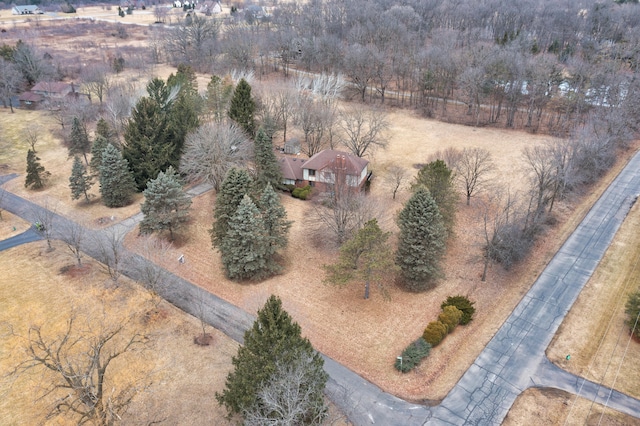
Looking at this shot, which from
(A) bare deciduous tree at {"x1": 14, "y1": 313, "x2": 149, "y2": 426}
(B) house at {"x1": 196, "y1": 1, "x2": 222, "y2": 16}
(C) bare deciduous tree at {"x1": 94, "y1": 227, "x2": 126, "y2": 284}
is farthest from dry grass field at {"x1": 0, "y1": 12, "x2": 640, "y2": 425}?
(B) house at {"x1": 196, "y1": 1, "x2": 222, "y2": 16}

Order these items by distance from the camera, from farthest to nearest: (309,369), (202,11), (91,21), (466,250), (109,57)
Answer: (202,11) < (91,21) < (109,57) < (466,250) < (309,369)

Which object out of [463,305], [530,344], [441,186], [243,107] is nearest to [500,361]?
[530,344]

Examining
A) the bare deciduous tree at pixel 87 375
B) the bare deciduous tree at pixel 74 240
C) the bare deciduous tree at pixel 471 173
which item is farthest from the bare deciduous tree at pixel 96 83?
the bare deciduous tree at pixel 471 173

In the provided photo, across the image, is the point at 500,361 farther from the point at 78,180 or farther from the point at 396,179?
the point at 78,180

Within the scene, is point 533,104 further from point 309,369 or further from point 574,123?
point 309,369

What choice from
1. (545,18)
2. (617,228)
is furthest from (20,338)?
(545,18)

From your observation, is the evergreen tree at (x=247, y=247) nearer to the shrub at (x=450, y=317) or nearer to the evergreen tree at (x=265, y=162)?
the evergreen tree at (x=265, y=162)
